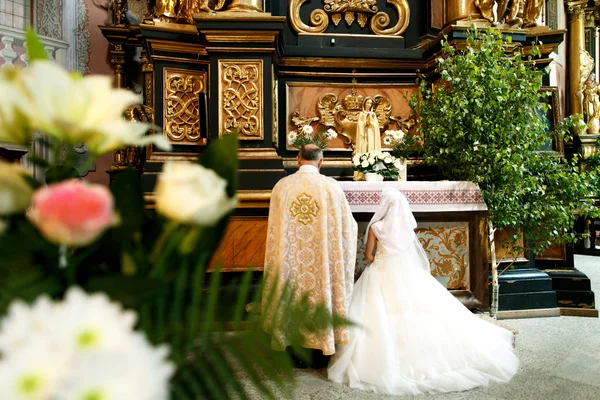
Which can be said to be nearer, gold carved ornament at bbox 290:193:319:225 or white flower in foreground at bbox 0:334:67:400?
white flower in foreground at bbox 0:334:67:400

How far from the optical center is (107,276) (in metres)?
0.59

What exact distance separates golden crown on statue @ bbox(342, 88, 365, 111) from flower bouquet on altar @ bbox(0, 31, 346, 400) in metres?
5.73

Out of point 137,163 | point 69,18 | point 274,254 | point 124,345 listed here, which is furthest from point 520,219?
point 69,18

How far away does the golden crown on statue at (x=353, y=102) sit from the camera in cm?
630

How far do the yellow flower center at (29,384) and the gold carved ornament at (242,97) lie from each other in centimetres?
481

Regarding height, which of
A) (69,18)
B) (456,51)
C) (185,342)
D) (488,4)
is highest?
(69,18)

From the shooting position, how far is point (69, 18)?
896 cm

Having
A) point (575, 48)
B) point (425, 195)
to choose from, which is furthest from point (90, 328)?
point (575, 48)

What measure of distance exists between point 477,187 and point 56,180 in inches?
192

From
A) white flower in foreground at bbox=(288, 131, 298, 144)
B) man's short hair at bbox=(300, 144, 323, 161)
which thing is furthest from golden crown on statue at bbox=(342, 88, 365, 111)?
man's short hair at bbox=(300, 144, 323, 161)

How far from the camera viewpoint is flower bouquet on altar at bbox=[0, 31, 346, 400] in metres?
0.43

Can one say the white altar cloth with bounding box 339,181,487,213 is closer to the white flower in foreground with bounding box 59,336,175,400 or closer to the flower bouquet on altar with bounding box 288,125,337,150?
the flower bouquet on altar with bounding box 288,125,337,150

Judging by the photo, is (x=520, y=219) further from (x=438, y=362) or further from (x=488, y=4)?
(x=488, y=4)

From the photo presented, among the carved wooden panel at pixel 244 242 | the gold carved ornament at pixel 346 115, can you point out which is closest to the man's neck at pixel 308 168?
the carved wooden panel at pixel 244 242
